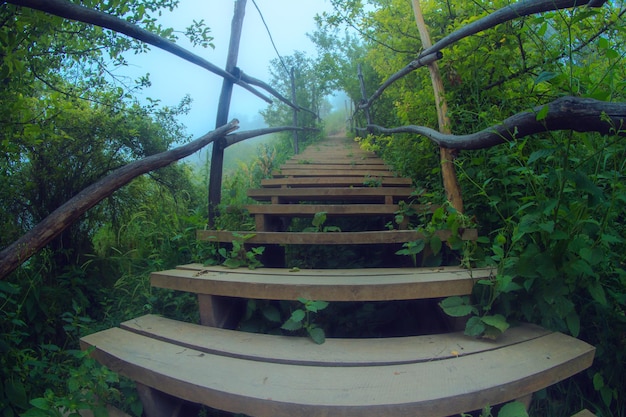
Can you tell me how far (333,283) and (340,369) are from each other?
1.21 ft

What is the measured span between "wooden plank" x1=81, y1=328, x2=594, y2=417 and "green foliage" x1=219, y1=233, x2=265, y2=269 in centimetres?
57

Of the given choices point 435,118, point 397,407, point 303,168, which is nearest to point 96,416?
point 397,407

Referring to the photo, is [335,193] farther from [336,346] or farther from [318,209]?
[336,346]

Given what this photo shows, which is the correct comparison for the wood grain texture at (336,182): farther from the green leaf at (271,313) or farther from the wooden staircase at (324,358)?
the green leaf at (271,313)

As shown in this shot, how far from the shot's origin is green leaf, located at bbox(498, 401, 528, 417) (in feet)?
2.83

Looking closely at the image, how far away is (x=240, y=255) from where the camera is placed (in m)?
1.74

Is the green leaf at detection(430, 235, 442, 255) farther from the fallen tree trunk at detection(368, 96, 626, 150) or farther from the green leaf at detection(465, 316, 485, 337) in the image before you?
the fallen tree trunk at detection(368, 96, 626, 150)

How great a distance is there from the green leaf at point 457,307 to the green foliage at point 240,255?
2.83 feet

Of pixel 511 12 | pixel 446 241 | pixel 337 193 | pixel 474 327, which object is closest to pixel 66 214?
pixel 474 327

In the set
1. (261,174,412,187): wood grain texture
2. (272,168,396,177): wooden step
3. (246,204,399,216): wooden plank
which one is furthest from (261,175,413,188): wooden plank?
(246,204,399,216): wooden plank

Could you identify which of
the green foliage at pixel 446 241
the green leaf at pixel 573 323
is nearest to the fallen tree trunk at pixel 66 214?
the green foliage at pixel 446 241

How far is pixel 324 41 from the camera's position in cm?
1102

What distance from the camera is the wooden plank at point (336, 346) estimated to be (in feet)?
3.54

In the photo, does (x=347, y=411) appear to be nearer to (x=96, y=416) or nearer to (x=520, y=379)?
(x=520, y=379)
